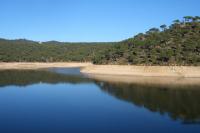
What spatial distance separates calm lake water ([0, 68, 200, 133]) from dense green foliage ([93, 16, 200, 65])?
2135cm

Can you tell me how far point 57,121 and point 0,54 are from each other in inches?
3890

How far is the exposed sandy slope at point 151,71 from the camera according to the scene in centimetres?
5469

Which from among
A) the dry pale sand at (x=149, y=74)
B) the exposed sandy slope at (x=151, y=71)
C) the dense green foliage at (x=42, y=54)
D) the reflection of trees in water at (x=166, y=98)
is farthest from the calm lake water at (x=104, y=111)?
the dense green foliage at (x=42, y=54)

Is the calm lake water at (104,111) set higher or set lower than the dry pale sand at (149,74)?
lower

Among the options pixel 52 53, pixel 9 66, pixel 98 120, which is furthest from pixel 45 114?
pixel 52 53

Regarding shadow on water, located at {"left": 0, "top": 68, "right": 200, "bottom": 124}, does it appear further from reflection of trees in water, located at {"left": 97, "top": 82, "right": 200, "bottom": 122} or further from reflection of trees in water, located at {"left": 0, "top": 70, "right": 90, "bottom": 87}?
reflection of trees in water, located at {"left": 0, "top": 70, "right": 90, "bottom": 87}

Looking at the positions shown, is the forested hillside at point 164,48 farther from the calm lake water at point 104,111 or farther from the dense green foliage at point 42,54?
the dense green foliage at point 42,54

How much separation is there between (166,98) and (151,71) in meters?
25.6

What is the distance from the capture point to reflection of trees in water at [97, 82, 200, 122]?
84.0 feet

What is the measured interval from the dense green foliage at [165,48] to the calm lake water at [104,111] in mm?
21346

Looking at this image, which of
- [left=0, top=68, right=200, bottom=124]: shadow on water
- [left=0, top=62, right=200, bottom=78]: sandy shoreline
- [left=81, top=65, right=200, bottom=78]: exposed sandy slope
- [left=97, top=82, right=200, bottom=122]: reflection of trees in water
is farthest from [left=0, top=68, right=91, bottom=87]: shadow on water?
[left=97, top=82, right=200, bottom=122]: reflection of trees in water

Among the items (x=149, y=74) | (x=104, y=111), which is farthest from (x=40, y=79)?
(x=104, y=111)

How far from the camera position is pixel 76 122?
2275 cm

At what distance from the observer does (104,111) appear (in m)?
26.9
